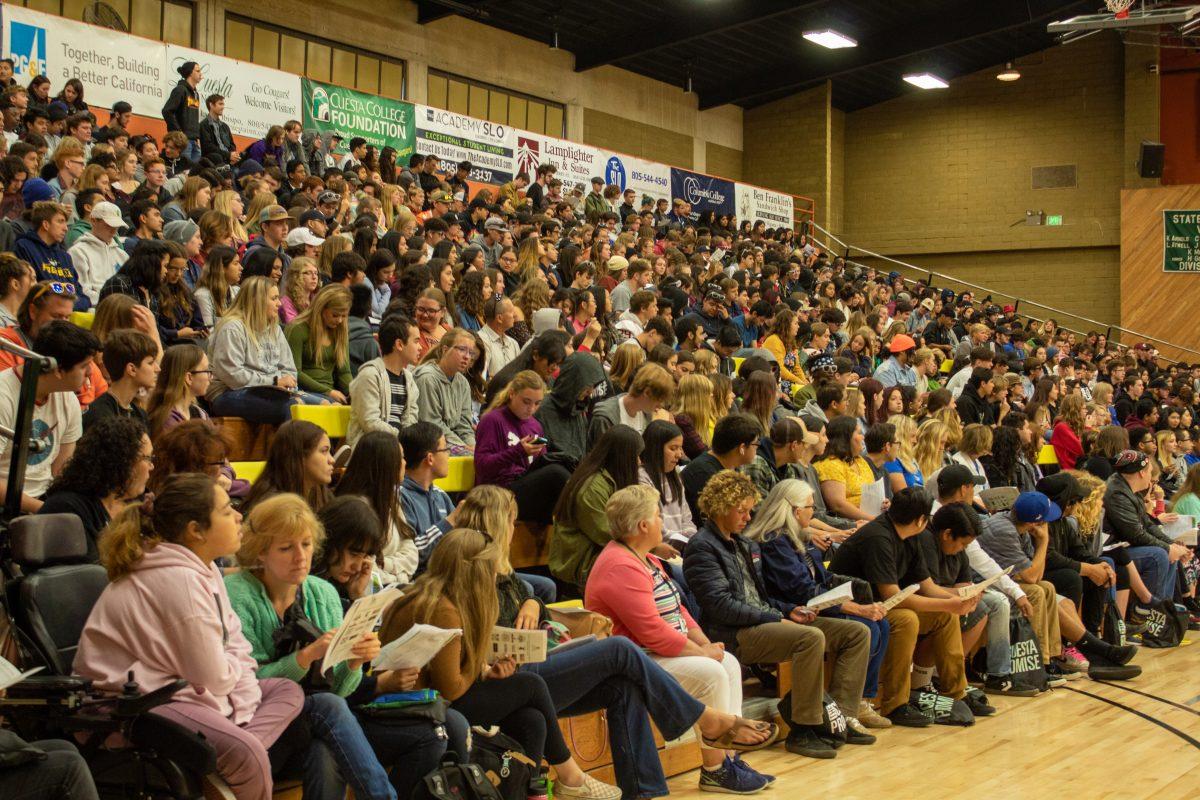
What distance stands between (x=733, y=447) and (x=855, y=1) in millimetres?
14488

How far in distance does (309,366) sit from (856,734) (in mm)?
3053

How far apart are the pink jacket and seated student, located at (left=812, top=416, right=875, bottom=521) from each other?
429 cm

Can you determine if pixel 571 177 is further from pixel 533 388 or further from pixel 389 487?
pixel 389 487

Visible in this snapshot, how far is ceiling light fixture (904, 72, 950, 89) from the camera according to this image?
20.4 m

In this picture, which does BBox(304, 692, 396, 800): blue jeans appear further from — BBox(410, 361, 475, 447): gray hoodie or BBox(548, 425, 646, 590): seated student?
BBox(410, 361, 475, 447): gray hoodie

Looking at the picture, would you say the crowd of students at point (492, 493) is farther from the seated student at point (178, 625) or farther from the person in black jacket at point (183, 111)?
the person in black jacket at point (183, 111)

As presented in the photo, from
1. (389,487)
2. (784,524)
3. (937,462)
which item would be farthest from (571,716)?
(937,462)

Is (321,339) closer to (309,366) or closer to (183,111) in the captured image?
(309,366)

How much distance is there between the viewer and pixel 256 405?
5.48 metres

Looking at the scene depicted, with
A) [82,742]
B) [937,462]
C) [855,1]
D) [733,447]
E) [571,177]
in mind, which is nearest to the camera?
[82,742]

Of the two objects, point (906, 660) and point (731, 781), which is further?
point (906, 660)

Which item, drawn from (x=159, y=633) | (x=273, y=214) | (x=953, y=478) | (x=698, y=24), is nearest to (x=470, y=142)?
(x=698, y=24)

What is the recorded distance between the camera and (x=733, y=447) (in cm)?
564

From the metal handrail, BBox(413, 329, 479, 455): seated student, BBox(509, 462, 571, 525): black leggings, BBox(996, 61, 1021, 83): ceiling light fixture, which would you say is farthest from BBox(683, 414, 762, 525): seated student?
BBox(996, 61, 1021, 83): ceiling light fixture
